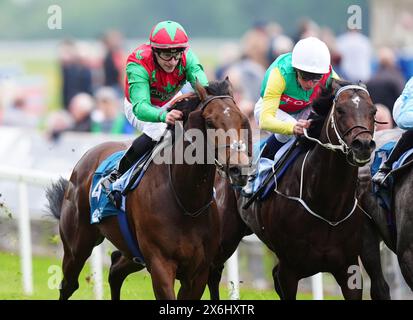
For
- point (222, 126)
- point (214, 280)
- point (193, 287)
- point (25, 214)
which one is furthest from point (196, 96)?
point (25, 214)

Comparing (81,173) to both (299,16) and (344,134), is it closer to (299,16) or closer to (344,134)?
(344,134)

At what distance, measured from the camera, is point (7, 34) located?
35719 mm

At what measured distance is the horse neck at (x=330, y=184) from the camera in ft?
24.8

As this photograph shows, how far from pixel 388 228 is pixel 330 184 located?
0.74 meters

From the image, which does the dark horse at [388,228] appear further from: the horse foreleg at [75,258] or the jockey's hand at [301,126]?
the horse foreleg at [75,258]

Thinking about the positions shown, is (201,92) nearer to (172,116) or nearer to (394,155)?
(172,116)

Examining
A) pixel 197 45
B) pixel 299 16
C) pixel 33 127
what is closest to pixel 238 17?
pixel 197 45

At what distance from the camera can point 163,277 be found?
7246 mm

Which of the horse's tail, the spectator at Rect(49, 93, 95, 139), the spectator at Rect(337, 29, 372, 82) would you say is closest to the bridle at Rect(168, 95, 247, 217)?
the horse's tail

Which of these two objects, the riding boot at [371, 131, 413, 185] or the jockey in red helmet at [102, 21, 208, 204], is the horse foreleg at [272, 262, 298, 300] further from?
the jockey in red helmet at [102, 21, 208, 204]

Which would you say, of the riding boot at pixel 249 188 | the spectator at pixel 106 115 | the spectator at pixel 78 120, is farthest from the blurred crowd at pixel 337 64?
the riding boot at pixel 249 188

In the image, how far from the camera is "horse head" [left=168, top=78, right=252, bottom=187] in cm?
680

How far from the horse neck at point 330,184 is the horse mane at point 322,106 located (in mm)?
122

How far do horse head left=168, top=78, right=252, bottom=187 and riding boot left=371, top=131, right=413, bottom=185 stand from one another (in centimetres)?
149
